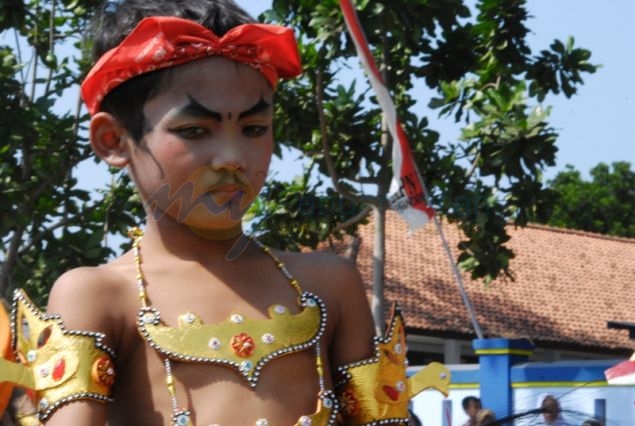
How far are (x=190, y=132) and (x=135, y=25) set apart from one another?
0.24 m

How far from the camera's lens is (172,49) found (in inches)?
82.9

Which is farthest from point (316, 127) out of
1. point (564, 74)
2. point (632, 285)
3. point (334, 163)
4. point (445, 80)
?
point (632, 285)

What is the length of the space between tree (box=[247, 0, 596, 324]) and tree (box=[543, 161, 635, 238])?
30566 mm

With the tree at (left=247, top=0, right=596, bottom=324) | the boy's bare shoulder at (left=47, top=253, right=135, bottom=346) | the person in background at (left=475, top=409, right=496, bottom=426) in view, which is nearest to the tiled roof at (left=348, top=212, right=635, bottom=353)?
the tree at (left=247, top=0, right=596, bottom=324)

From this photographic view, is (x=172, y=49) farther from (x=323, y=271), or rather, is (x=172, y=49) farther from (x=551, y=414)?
(x=551, y=414)

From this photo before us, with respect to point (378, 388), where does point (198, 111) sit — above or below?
above

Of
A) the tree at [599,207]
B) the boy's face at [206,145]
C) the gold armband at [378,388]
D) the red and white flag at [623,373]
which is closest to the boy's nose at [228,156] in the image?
the boy's face at [206,145]

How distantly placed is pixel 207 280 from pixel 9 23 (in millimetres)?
9019

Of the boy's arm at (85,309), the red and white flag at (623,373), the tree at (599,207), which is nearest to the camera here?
the boy's arm at (85,309)

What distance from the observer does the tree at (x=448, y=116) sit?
10891 mm

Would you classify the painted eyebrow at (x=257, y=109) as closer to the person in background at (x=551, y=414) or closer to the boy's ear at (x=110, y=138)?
the boy's ear at (x=110, y=138)

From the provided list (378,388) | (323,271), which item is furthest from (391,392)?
(323,271)

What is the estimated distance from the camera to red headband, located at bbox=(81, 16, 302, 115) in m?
2.12

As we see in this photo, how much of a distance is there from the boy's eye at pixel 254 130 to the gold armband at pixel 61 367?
0.42 meters
